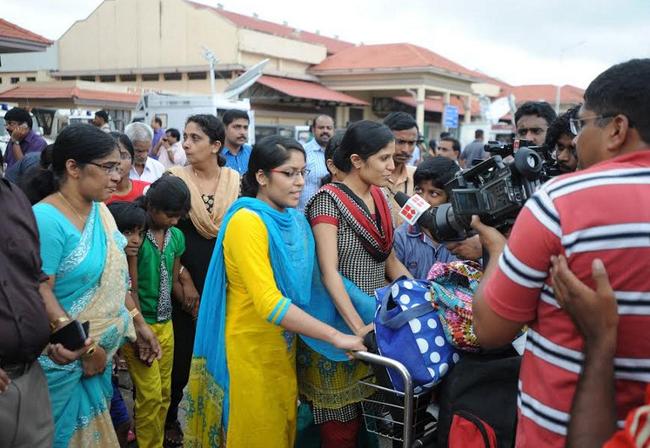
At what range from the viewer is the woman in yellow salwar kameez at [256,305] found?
2275 millimetres

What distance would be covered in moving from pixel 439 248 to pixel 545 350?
1.61 meters

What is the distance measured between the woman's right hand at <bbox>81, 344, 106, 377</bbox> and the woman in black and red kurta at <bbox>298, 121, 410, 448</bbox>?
0.85 metres

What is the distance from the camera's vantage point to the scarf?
3.47m

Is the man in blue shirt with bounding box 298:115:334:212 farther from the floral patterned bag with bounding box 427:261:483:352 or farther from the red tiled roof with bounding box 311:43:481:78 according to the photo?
the red tiled roof with bounding box 311:43:481:78

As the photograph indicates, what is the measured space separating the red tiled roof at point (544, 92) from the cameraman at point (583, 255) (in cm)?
3501

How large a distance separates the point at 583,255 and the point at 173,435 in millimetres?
2980

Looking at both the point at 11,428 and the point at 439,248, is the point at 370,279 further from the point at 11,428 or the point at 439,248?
the point at 11,428

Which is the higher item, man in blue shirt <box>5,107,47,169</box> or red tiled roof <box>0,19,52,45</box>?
red tiled roof <box>0,19,52,45</box>

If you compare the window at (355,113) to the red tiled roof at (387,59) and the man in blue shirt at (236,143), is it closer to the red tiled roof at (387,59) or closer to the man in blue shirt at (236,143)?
the red tiled roof at (387,59)

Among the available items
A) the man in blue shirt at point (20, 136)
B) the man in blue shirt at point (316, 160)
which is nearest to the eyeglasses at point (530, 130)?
the man in blue shirt at point (316, 160)

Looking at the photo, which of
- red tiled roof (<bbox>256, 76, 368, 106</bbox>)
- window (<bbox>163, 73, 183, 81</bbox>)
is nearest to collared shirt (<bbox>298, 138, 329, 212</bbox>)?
red tiled roof (<bbox>256, 76, 368, 106</bbox>)

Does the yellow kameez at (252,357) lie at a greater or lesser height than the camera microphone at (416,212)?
lesser

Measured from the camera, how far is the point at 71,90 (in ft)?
60.1

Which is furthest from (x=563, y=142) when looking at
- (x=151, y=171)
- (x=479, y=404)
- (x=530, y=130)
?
(x=151, y=171)
